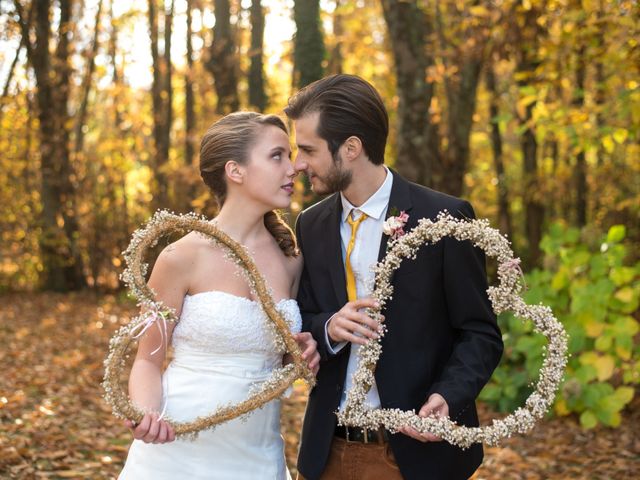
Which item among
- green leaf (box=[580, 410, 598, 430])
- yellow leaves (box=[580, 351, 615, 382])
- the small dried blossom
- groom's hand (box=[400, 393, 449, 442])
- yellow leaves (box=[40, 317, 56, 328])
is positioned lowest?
yellow leaves (box=[40, 317, 56, 328])

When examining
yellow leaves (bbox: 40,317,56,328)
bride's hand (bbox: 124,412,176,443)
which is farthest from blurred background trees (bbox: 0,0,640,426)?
bride's hand (bbox: 124,412,176,443)

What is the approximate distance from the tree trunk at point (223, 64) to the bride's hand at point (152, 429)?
11.1m

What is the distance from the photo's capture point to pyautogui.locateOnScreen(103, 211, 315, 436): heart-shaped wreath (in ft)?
9.12

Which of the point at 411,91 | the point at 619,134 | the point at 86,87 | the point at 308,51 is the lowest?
the point at 619,134

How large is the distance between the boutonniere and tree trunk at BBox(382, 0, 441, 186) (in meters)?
4.52

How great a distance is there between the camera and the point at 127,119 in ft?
68.5

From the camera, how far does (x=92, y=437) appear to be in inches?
259

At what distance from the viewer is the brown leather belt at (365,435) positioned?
10.1ft

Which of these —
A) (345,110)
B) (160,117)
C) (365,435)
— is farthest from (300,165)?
(160,117)

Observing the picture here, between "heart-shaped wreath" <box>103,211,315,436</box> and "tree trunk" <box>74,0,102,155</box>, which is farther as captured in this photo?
"tree trunk" <box>74,0,102,155</box>

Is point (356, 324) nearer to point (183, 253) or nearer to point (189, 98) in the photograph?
point (183, 253)

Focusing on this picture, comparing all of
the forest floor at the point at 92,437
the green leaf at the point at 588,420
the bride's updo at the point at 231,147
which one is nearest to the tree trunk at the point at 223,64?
the forest floor at the point at 92,437

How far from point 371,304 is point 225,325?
70cm

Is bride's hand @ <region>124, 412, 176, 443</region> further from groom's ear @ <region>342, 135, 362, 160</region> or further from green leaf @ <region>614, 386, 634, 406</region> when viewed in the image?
green leaf @ <region>614, 386, 634, 406</region>
